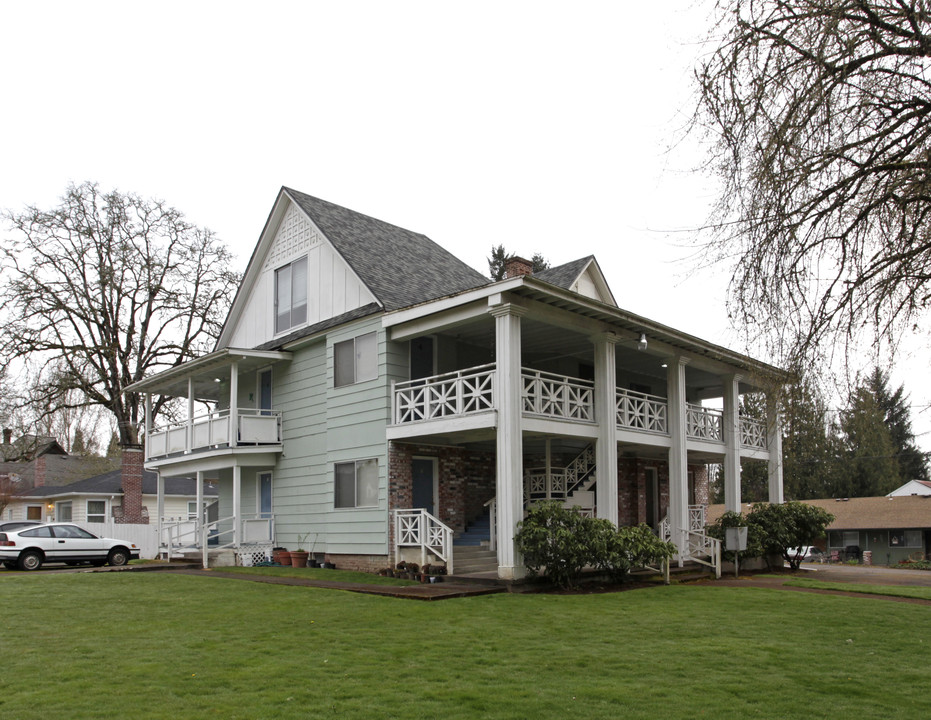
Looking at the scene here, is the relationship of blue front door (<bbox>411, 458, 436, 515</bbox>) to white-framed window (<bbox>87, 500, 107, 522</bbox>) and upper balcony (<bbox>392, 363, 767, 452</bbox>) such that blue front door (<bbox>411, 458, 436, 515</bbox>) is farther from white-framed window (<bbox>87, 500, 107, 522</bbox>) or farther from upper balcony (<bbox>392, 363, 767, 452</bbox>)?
white-framed window (<bbox>87, 500, 107, 522</bbox>)

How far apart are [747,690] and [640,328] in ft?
40.2

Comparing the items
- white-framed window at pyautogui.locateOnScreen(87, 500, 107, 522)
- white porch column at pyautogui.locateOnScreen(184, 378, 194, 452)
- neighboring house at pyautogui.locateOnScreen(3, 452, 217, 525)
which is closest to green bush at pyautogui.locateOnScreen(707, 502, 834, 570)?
white porch column at pyautogui.locateOnScreen(184, 378, 194, 452)

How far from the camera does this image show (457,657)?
9.17 m

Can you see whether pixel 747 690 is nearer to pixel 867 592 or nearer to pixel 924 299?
pixel 924 299

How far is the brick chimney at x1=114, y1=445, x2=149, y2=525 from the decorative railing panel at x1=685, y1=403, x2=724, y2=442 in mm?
21538

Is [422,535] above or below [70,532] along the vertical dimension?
above

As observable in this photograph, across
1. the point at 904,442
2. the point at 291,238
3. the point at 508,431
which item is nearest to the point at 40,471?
the point at 291,238

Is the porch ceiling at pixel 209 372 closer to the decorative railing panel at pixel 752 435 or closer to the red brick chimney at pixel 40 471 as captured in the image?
the decorative railing panel at pixel 752 435

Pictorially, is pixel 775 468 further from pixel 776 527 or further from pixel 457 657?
pixel 457 657

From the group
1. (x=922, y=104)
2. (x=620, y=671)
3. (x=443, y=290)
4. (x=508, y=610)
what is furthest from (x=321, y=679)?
(x=443, y=290)

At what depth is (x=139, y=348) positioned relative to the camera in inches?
1582

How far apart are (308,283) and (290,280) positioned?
3.83 feet

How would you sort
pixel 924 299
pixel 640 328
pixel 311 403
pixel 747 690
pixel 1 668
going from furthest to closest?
1. pixel 311 403
2. pixel 640 328
3. pixel 924 299
4. pixel 1 668
5. pixel 747 690

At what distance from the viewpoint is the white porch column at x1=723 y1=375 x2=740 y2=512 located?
2395 cm
